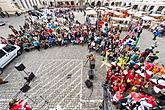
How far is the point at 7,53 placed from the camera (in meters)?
12.6

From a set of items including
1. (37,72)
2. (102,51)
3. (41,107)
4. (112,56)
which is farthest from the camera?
(102,51)

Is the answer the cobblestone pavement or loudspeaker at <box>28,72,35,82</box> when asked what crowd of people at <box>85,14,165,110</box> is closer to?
the cobblestone pavement

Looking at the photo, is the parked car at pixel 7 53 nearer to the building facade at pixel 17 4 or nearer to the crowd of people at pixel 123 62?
the crowd of people at pixel 123 62

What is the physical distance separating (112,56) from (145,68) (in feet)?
13.4

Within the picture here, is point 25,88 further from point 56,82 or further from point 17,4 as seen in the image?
point 17,4

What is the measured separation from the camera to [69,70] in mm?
11914

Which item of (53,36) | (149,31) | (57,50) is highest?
(53,36)

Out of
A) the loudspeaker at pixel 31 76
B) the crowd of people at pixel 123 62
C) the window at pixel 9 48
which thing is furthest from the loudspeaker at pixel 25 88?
the crowd of people at pixel 123 62

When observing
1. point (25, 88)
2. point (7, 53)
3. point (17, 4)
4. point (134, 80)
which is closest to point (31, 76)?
point (25, 88)

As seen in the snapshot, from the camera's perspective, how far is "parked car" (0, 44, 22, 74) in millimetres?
12130

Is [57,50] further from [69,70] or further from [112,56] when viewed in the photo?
[112,56]

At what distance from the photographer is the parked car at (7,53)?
12.1m

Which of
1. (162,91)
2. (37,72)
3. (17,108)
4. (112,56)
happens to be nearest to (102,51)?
(112,56)

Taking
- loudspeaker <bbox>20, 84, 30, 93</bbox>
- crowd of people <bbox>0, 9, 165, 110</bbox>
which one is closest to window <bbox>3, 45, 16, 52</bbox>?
crowd of people <bbox>0, 9, 165, 110</bbox>
